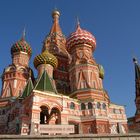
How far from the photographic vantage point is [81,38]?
1328 inches

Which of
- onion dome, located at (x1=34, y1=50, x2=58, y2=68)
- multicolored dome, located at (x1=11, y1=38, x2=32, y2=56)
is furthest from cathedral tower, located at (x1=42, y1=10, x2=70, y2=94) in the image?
multicolored dome, located at (x1=11, y1=38, x2=32, y2=56)

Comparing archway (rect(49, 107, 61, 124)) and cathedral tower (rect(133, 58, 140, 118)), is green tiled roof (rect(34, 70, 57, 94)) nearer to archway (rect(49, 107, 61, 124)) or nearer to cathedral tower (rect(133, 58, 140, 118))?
archway (rect(49, 107, 61, 124))

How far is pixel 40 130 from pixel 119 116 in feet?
59.3

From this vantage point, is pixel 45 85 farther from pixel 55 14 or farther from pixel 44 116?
pixel 55 14

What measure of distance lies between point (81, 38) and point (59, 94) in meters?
11.5

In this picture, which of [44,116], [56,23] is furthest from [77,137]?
[56,23]

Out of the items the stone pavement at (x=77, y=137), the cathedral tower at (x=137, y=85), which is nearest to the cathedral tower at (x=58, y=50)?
the cathedral tower at (x=137, y=85)

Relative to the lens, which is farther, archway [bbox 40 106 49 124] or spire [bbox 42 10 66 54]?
spire [bbox 42 10 66 54]

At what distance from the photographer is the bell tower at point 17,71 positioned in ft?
107

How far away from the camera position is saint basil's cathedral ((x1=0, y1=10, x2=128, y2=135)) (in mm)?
23750

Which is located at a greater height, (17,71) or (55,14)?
(55,14)

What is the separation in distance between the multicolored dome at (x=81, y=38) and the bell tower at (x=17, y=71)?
310 inches

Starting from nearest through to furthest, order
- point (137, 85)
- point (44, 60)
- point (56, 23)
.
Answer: point (44, 60)
point (137, 85)
point (56, 23)

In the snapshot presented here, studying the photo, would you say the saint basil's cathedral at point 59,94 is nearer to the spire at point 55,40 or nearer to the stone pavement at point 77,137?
the spire at point 55,40
